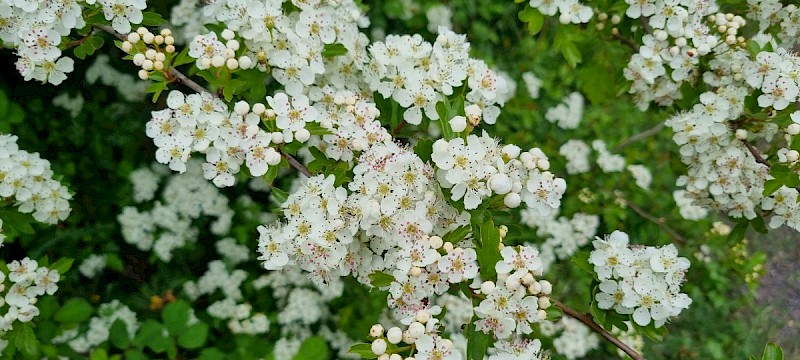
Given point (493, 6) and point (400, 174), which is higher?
point (400, 174)

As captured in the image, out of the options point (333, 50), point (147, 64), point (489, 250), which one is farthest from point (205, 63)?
point (489, 250)

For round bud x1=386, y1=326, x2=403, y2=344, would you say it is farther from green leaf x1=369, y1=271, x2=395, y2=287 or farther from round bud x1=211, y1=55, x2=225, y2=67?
round bud x1=211, y1=55, x2=225, y2=67

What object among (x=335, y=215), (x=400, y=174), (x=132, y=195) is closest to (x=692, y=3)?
(x=400, y=174)

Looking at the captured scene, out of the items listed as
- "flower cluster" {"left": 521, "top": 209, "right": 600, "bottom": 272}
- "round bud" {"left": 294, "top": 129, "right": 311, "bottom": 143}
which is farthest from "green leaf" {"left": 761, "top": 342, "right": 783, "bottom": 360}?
"flower cluster" {"left": 521, "top": 209, "right": 600, "bottom": 272}

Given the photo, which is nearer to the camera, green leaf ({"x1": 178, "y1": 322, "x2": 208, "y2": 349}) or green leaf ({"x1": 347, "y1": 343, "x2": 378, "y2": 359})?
green leaf ({"x1": 347, "y1": 343, "x2": 378, "y2": 359})

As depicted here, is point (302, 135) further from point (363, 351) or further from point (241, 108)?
point (363, 351)

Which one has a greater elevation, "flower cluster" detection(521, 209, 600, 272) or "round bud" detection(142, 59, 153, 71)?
"round bud" detection(142, 59, 153, 71)

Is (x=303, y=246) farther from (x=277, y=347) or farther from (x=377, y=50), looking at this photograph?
(x=277, y=347)
